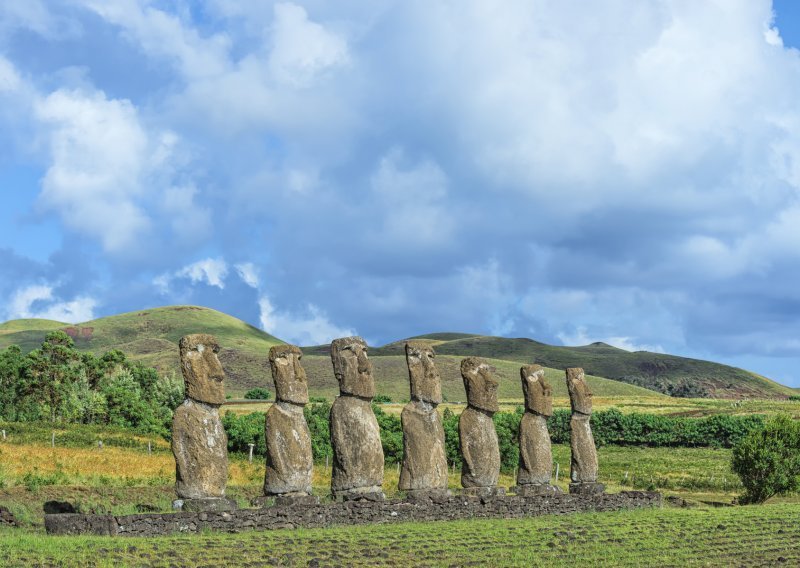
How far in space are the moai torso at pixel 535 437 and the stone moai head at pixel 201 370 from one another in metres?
12.1

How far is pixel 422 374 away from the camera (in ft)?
94.3

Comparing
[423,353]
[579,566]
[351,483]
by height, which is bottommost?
[579,566]

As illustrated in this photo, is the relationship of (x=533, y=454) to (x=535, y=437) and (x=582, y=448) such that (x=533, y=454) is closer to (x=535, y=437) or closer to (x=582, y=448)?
(x=535, y=437)

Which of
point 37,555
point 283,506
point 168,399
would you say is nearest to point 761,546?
point 283,506

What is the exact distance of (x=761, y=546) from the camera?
27812mm

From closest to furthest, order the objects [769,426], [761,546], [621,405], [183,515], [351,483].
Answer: [183,515] → [351,483] → [761,546] → [769,426] → [621,405]

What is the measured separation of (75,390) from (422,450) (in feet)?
204

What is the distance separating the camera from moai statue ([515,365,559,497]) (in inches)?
1264

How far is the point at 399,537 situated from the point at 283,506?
117 inches

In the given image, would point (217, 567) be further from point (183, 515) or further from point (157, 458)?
point (157, 458)

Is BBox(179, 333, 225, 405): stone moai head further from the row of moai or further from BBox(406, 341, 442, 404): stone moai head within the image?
BBox(406, 341, 442, 404): stone moai head

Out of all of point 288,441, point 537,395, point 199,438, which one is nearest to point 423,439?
point 288,441

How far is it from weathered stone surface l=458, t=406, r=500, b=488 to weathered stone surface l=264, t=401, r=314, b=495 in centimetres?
639

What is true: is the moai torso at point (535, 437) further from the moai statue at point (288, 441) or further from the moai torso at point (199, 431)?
the moai torso at point (199, 431)
